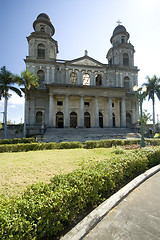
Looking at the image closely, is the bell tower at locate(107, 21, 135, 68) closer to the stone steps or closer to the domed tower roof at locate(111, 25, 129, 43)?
the domed tower roof at locate(111, 25, 129, 43)

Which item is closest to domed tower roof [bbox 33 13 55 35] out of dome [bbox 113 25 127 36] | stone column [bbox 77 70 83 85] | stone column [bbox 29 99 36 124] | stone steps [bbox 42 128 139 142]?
stone column [bbox 77 70 83 85]

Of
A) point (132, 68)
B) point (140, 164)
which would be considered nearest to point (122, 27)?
point (132, 68)

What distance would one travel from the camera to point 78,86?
22.7 metres

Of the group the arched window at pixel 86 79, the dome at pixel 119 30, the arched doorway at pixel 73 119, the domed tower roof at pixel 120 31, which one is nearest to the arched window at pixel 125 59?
the domed tower roof at pixel 120 31

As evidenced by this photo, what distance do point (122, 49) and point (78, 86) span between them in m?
17.0

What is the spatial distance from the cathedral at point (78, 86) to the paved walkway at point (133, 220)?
750 inches

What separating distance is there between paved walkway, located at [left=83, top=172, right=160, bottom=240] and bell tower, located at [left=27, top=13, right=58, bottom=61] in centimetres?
2859

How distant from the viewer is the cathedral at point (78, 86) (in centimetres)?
2352

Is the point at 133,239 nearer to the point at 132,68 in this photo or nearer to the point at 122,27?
the point at 132,68

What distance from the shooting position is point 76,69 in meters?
26.6

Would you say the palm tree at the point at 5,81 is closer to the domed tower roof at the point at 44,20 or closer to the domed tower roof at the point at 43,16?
the domed tower roof at the point at 44,20

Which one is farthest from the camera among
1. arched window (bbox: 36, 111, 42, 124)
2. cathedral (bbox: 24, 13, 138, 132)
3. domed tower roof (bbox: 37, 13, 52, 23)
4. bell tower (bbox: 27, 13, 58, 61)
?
domed tower roof (bbox: 37, 13, 52, 23)

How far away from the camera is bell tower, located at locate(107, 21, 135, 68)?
2988 centimetres

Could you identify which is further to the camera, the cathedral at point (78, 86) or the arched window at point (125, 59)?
the arched window at point (125, 59)
